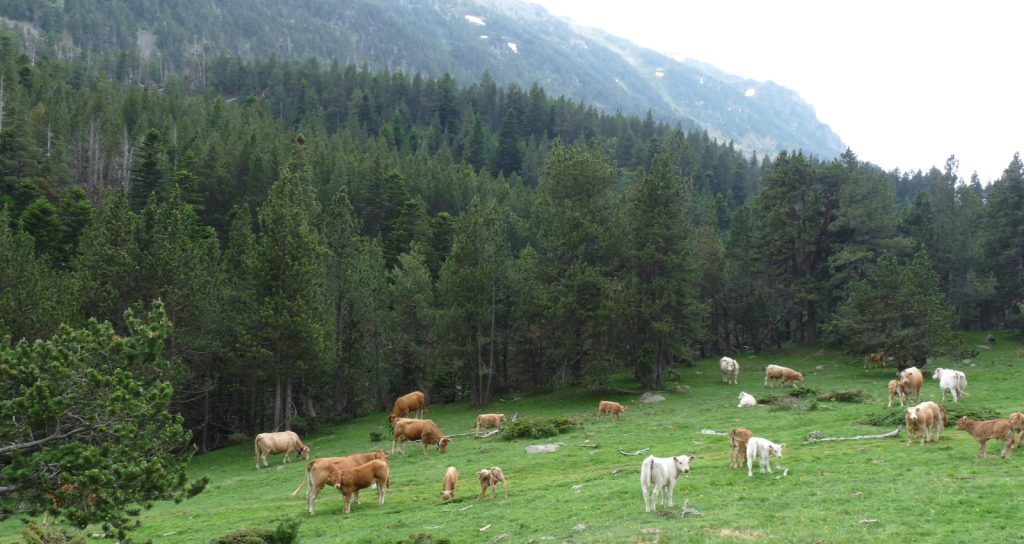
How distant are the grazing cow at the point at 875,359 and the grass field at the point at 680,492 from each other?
470 inches

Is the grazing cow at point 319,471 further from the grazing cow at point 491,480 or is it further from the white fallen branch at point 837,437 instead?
the white fallen branch at point 837,437

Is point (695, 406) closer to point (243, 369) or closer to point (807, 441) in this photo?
point (807, 441)

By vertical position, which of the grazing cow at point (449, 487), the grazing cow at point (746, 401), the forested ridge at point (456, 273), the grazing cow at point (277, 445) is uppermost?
the forested ridge at point (456, 273)

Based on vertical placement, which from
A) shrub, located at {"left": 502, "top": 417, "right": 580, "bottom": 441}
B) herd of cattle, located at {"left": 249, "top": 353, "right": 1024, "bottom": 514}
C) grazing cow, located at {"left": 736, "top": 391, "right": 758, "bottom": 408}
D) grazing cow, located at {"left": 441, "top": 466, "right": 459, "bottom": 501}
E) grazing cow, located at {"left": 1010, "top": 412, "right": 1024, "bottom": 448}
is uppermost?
grazing cow, located at {"left": 1010, "top": 412, "right": 1024, "bottom": 448}

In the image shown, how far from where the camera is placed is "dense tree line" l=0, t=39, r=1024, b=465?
43.0 m

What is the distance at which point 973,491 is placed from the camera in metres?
17.0

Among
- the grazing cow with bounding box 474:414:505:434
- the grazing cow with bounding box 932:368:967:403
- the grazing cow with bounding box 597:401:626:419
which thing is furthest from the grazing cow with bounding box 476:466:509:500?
the grazing cow with bounding box 932:368:967:403

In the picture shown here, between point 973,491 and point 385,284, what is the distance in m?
48.4

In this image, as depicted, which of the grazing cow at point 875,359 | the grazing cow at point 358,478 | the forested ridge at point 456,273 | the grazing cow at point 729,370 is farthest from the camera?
the grazing cow at point 875,359

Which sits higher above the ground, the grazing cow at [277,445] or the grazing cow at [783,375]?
the grazing cow at [783,375]

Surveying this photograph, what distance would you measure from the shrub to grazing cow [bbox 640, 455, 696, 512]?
1544 cm

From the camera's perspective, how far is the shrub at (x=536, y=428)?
3356 centimetres

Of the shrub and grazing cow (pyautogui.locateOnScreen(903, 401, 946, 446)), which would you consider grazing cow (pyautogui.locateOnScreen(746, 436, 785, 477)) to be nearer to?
grazing cow (pyautogui.locateOnScreen(903, 401, 946, 446))

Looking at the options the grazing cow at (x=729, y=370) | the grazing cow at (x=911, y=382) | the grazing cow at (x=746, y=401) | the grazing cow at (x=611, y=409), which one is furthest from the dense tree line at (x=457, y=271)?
the grazing cow at (x=911, y=382)
